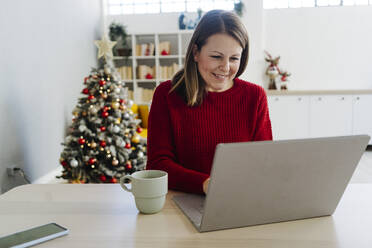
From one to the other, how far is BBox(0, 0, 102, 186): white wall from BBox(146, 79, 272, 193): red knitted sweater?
5.84 ft

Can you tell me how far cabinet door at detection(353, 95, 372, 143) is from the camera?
473 centimetres

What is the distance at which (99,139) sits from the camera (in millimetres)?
2988

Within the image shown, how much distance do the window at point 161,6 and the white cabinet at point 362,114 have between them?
7.89 ft

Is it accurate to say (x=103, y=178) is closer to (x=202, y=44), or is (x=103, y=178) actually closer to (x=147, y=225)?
(x=202, y=44)

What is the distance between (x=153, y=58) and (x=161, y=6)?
913 mm

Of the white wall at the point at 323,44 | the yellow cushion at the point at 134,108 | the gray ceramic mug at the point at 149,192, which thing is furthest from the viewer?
the white wall at the point at 323,44

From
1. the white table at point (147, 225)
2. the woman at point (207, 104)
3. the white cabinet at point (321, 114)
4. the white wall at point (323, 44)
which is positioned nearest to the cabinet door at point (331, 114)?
the white cabinet at point (321, 114)

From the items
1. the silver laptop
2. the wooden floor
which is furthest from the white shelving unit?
the silver laptop

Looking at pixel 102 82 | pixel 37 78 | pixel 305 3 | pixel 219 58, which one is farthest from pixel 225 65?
pixel 305 3

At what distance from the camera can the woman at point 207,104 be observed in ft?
3.95

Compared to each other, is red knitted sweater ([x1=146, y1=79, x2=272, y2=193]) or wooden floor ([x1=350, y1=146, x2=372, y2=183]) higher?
red knitted sweater ([x1=146, y1=79, x2=272, y2=193])

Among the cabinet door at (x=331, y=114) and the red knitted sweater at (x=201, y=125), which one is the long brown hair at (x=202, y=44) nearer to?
the red knitted sweater at (x=201, y=125)

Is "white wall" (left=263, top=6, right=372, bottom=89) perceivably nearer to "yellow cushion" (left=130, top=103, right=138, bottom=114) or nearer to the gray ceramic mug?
"yellow cushion" (left=130, top=103, right=138, bottom=114)

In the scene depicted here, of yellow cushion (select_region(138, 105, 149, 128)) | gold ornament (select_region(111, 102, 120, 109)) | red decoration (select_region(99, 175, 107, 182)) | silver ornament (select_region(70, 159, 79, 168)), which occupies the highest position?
gold ornament (select_region(111, 102, 120, 109))
